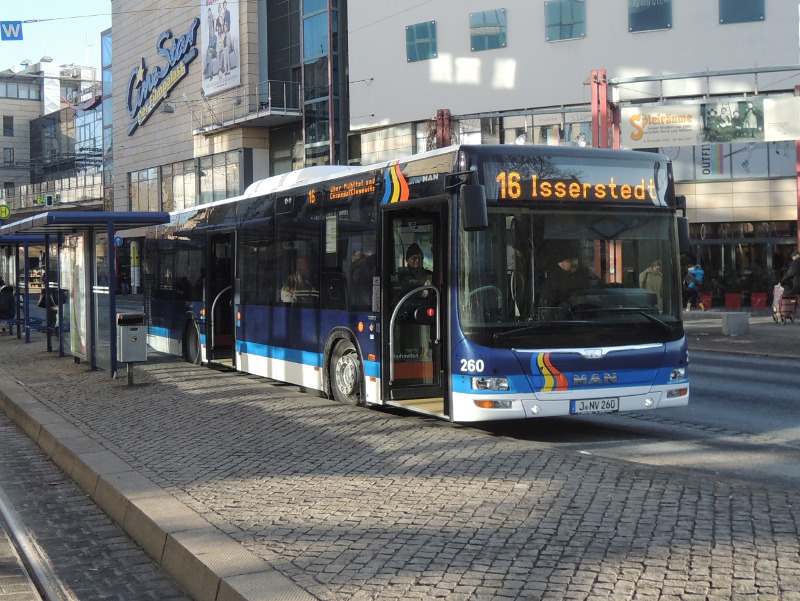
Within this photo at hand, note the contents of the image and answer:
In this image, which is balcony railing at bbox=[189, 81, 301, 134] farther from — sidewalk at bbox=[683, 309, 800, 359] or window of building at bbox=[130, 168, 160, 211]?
sidewalk at bbox=[683, 309, 800, 359]

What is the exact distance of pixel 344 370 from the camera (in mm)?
12055

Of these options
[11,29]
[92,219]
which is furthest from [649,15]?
[92,219]

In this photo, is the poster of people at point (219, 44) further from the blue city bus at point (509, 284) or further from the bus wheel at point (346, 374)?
the blue city bus at point (509, 284)

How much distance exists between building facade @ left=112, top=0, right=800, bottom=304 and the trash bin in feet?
44.2

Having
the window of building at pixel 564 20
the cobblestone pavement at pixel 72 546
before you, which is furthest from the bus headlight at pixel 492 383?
the window of building at pixel 564 20

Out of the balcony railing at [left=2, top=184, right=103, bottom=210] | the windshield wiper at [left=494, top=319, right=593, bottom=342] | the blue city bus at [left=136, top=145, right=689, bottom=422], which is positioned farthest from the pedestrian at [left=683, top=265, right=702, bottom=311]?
the balcony railing at [left=2, top=184, right=103, bottom=210]

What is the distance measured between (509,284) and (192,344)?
31.7ft

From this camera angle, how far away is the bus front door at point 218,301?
16922 millimetres

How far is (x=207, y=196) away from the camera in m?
56.3

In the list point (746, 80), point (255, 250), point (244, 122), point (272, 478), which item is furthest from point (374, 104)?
point (272, 478)

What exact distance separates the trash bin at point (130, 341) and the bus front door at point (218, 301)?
271cm

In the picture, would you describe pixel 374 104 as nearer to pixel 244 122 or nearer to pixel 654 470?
pixel 244 122

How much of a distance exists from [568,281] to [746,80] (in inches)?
1118

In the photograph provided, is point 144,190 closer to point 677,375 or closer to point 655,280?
point 655,280
